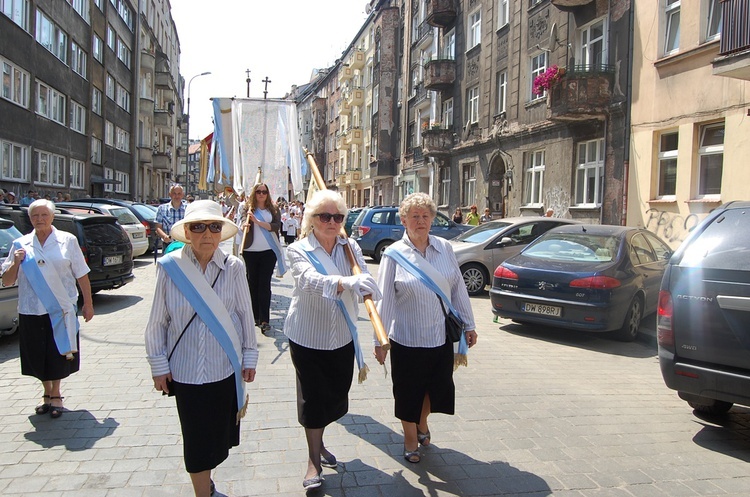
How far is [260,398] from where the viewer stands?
5266mm

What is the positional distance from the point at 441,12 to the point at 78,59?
58.2ft

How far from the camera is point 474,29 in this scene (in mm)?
26516

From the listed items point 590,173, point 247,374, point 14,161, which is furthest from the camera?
point 14,161

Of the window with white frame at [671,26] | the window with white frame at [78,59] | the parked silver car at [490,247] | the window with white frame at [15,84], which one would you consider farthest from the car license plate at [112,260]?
the window with white frame at [78,59]

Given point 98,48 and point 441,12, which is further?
point 98,48

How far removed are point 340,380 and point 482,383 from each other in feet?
8.77

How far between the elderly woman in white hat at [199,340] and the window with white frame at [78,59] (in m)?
29.2

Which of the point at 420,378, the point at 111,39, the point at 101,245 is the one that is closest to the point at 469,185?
the point at 101,245

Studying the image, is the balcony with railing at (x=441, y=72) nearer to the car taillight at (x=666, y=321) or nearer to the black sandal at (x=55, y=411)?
the car taillight at (x=666, y=321)

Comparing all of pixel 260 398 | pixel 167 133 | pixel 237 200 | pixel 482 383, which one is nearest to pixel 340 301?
pixel 260 398

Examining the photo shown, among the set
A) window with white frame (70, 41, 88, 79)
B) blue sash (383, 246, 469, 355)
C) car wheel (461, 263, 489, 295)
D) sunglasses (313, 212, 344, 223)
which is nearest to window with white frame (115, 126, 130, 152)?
window with white frame (70, 41, 88, 79)

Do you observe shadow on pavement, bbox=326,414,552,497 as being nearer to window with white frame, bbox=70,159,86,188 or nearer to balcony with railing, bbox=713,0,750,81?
balcony with railing, bbox=713,0,750,81

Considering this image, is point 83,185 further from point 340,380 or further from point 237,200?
point 340,380

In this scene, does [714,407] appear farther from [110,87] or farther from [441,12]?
[110,87]
